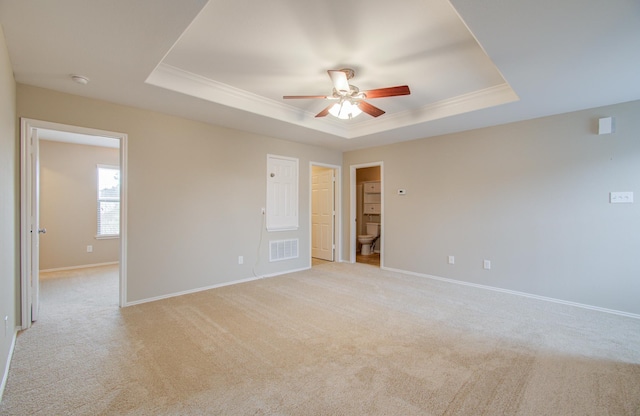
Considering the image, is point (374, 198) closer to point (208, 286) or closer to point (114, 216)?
point (208, 286)

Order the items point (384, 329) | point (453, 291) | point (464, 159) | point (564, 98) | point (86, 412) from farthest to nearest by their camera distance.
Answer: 1. point (464, 159)
2. point (453, 291)
3. point (564, 98)
4. point (384, 329)
5. point (86, 412)

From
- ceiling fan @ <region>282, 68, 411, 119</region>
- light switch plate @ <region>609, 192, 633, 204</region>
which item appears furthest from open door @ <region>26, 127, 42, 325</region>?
light switch plate @ <region>609, 192, 633, 204</region>

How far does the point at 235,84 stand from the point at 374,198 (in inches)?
199

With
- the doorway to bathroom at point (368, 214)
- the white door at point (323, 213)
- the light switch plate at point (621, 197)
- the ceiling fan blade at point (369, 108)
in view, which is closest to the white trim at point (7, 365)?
the ceiling fan blade at point (369, 108)

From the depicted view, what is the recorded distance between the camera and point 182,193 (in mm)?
3951

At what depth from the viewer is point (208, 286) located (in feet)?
13.8

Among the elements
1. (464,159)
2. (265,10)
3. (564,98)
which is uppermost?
(265,10)

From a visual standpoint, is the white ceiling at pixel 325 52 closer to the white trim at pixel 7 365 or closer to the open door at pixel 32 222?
the open door at pixel 32 222

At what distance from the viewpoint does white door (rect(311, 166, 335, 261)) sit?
6367 millimetres

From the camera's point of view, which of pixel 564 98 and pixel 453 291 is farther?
pixel 453 291

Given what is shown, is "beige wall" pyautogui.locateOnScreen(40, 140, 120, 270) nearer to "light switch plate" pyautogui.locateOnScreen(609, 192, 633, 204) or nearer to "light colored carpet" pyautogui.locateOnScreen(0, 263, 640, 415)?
"light colored carpet" pyautogui.locateOnScreen(0, 263, 640, 415)

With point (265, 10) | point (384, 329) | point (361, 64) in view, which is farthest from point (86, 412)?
point (361, 64)

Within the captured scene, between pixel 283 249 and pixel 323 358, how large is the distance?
302 centimetres

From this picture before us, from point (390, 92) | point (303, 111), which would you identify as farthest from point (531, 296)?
point (303, 111)
